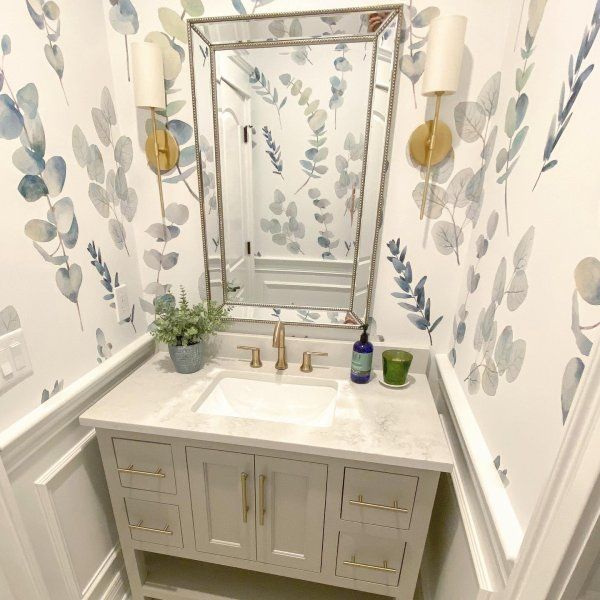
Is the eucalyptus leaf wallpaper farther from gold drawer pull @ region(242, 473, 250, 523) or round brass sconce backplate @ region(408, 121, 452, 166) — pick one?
gold drawer pull @ region(242, 473, 250, 523)

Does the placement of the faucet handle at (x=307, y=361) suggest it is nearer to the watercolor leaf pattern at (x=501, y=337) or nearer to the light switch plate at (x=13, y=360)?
the watercolor leaf pattern at (x=501, y=337)

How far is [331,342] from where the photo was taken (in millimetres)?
1281

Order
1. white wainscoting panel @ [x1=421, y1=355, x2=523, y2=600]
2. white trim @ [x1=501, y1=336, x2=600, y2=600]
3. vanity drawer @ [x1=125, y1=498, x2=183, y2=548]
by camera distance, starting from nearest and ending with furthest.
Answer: white trim @ [x1=501, y1=336, x2=600, y2=600] → white wainscoting panel @ [x1=421, y1=355, x2=523, y2=600] → vanity drawer @ [x1=125, y1=498, x2=183, y2=548]

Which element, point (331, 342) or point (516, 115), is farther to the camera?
point (331, 342)

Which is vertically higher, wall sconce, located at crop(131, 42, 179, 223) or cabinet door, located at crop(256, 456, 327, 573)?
wall sconce, located at crop(131, 42, 179, 223)

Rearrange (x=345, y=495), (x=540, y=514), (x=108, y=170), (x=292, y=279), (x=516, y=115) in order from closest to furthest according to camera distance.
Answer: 1. (x=540, y=514)
2. (x=516, y=115)
3. (x=345, y=495)
4. (x=108, y=170)
5. (x=292, y=279)

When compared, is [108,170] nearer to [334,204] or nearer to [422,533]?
[334,204]

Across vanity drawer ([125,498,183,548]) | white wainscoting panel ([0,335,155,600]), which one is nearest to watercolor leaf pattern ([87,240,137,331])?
white wainscoting panel ([0,335,155,600])

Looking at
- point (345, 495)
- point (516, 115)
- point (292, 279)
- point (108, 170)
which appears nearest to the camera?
point (516, 115)

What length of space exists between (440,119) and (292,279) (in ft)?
2.26

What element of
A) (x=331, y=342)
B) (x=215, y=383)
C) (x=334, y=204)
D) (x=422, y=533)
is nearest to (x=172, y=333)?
(x=215, y=383)

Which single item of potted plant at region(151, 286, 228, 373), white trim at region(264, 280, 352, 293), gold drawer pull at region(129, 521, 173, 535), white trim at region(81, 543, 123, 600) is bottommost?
white trim at region(81, 543, 123, 600)

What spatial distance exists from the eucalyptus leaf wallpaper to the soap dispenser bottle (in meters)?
0.14

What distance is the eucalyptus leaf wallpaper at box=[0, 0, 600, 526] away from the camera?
598mm
